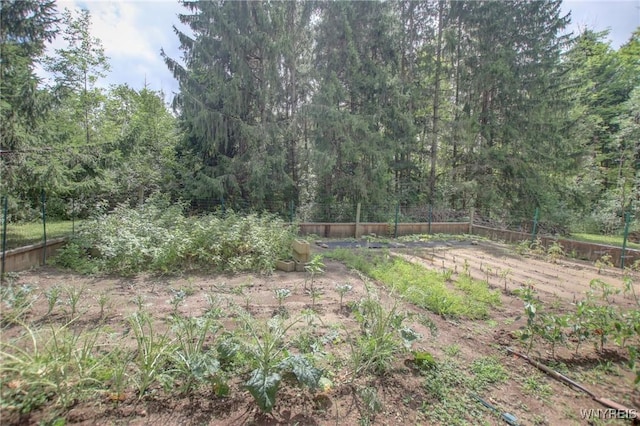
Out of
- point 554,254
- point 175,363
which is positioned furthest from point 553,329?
point 554,254

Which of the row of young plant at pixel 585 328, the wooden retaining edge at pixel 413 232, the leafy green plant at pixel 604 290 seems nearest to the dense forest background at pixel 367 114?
the wooden retaining edge at pixel 413 232

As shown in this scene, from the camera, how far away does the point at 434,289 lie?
3.62m

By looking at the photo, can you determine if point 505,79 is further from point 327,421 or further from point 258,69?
point 327,421

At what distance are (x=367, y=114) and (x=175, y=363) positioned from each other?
1026 cm

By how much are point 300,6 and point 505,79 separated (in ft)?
27.3

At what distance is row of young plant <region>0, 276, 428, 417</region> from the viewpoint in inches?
61.2

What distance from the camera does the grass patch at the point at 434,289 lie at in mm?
3260

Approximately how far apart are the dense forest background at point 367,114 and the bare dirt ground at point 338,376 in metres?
4.14

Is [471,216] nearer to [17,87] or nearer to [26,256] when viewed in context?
[26,256]

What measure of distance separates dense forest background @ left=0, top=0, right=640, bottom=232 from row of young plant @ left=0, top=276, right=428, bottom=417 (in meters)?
5.38

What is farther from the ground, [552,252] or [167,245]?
[167,245]

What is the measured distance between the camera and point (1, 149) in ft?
15.7

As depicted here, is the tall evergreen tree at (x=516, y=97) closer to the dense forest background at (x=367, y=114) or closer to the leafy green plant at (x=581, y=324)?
the dense forest background at (x=367, y=114)

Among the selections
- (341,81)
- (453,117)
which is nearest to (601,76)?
(453,117)
